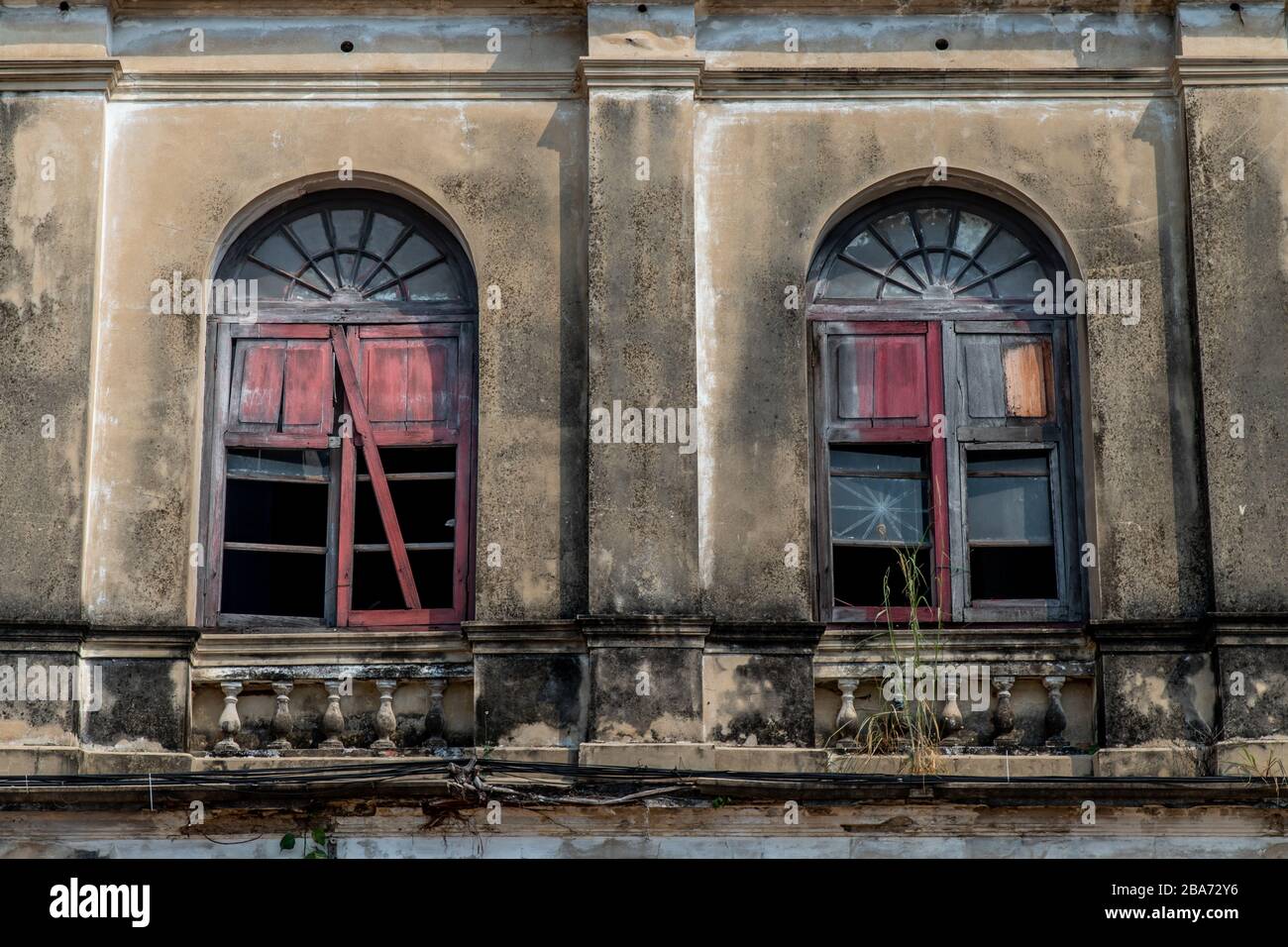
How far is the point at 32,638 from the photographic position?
1229 centimetres

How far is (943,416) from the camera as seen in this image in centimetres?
1303

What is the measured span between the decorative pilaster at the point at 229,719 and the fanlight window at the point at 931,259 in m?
3.69

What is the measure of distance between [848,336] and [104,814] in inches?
179

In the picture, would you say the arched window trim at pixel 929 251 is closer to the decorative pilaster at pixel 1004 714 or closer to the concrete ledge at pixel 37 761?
the decorative pilaster at pixel 1004 714

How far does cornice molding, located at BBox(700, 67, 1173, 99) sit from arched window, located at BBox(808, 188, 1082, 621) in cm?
56

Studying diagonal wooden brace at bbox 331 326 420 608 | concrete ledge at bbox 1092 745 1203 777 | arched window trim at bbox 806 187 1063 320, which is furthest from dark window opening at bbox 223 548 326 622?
concrete ledge at bbox 1092 745 1203 777

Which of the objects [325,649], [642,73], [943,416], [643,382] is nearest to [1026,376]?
[943,416]

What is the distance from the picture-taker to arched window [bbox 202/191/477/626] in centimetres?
1283

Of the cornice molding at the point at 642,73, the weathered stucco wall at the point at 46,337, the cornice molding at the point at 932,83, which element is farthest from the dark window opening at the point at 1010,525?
the weathered stucco wall at the point at 46,337

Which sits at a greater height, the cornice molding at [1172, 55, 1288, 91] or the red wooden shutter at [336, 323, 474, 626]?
the cornice molding at [1172, 55, 1288, 91]

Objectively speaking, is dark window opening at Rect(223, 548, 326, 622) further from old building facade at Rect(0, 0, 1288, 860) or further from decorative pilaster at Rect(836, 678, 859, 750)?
decorative pilaster at Rect(836, 678, 859, 750)

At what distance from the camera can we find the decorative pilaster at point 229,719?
1238 cm
